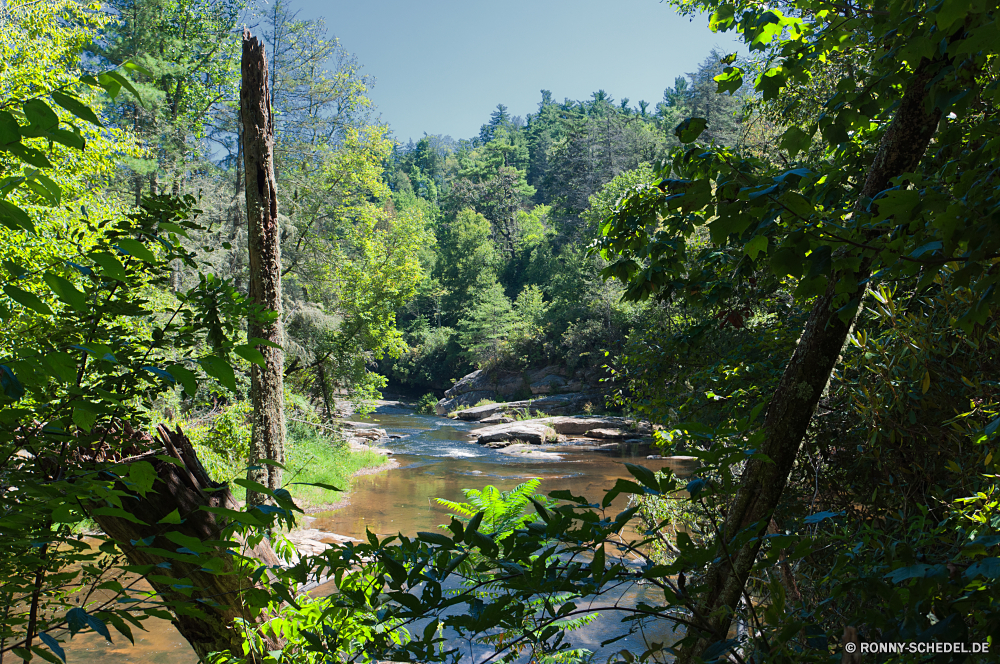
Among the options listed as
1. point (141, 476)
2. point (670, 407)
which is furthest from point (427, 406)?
point (141, 476)

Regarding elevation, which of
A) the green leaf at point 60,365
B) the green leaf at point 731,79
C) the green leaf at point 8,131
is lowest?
the green leaf at point 60,365

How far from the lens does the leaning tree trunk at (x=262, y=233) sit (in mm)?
5152

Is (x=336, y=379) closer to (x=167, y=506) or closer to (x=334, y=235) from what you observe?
(x=334, y=235)

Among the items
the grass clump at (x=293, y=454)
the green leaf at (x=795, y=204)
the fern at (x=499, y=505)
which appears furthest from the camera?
the grass clump at (x=293, y=454)

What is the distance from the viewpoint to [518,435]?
71.0 ft

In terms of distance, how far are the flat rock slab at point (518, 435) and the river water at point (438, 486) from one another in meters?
0.84

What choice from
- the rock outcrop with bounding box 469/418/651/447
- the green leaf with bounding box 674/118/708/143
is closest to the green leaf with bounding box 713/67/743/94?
the green leaf with bounding box 674/118/708/143

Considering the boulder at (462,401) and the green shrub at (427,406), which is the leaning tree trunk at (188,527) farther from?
the green shrub at (427,406)

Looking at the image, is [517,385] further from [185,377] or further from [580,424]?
[185,377]

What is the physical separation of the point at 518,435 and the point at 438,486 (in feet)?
25.7

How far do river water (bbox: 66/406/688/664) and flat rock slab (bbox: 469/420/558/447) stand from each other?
837 mm

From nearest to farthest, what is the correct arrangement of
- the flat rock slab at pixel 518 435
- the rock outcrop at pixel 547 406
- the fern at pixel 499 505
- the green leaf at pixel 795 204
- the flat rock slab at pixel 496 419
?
the green leaf at pixel 795 204
the fern at pixel 499 505
the flat rock slab at pixel 518 435
the flat rock slab at pixel 496 419
the rock outcrop at pixel 547 406

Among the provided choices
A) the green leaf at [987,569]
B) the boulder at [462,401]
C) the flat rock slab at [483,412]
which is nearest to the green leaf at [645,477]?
the green leaf at [987,569]

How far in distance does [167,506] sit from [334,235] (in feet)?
56.0
